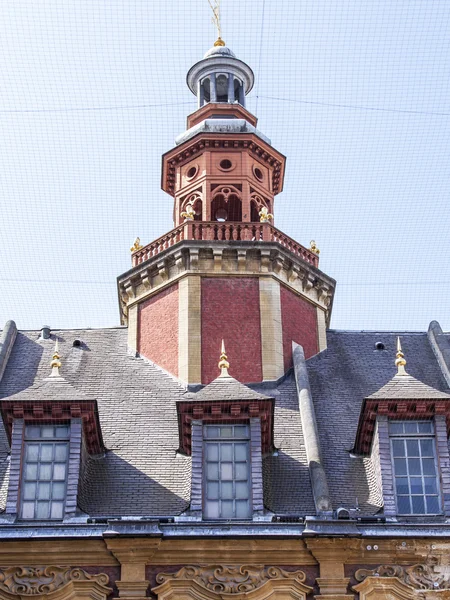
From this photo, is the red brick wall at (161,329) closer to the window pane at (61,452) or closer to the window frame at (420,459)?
the window pane at (61,452)

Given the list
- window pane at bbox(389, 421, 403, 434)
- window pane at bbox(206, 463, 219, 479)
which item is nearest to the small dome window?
window pane at bbox(389, 421, 403, 434)

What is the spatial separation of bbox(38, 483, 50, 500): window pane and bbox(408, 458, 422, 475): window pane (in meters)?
8.08

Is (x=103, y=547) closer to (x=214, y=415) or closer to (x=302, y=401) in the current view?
(x=214, y=415)

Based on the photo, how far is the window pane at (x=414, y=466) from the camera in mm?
27047

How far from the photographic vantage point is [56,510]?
2617cm

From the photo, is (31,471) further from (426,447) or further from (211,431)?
(426,447)

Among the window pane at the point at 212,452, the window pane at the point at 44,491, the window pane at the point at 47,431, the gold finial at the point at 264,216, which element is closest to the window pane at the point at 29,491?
the window pane at the point at 44,491

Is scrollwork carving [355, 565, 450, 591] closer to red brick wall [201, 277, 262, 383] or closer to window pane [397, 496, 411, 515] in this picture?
window pane [397, 496, 411, 515]

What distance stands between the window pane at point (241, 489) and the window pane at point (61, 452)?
12.9ft

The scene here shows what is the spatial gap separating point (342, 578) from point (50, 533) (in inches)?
243

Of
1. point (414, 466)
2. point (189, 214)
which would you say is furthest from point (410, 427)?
point (189, 214)

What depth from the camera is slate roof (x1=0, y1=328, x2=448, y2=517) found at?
27203mm

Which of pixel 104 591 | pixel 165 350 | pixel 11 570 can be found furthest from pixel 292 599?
pixel 165 350

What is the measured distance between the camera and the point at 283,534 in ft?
83.1
